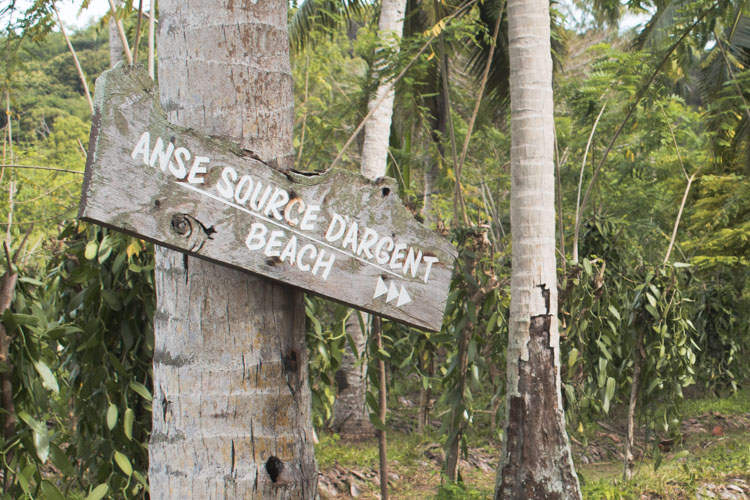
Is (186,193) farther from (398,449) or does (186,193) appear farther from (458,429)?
(398,449)

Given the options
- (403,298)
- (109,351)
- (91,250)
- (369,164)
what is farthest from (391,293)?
(369,164)

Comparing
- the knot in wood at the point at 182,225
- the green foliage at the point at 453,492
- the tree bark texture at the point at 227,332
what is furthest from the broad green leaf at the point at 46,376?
the green foliage at the point at 453,492

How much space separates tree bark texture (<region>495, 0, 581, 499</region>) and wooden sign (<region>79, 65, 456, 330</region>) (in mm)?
2229

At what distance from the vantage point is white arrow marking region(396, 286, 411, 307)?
1479 mm

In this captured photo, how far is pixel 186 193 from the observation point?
51.5 inches

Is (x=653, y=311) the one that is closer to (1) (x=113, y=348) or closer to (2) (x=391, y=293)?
(1) (x=113, y=348)

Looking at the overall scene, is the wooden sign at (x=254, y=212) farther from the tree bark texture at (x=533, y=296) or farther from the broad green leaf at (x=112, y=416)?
the tree bark texture at (x=533, y=296)

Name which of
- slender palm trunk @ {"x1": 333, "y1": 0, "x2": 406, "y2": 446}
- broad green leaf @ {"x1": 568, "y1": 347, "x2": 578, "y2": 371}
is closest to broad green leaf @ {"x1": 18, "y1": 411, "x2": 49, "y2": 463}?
broad green leaf @ {"x1": 568, "y1": 347, "x2": 578, "y2": 371}

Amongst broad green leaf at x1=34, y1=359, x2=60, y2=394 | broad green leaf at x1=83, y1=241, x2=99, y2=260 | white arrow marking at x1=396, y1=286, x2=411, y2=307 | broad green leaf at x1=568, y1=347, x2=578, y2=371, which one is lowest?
broad green leaf at x1=568, y1=347, x2=578, y2=371

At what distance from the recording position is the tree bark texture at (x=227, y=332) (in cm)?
138

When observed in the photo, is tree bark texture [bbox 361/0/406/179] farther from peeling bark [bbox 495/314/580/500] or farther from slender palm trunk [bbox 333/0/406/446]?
peeling bark [bbox 495/314/580/500]

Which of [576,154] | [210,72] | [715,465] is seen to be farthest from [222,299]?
[576,154]

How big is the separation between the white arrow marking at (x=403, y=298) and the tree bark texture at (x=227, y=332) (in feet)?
0.71

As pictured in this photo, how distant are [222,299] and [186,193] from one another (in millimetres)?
232
